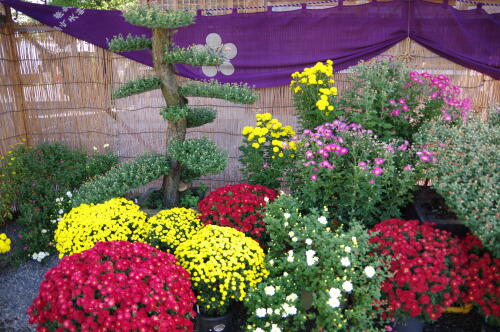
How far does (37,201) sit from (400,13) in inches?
154

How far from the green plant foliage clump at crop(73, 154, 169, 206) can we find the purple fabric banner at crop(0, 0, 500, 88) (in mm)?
1232

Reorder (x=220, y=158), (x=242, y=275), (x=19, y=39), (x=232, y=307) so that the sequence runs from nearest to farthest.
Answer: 1. (x=242, y=275)
2. (x=232, y=307)
3. (x=220, y=158)
4. (x=19, y=39)

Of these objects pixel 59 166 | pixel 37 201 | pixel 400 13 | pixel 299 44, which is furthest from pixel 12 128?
pixel 400 13

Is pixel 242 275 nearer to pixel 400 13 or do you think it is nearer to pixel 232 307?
pixel 232 307

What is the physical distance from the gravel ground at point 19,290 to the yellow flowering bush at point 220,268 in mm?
1282

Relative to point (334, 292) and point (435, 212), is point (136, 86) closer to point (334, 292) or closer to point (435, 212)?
point (334, 292)

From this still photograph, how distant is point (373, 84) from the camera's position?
11.0 feet

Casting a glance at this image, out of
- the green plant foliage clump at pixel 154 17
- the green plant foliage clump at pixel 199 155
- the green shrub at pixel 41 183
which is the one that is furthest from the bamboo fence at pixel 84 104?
the green plant foliage clump at pixel 154 17

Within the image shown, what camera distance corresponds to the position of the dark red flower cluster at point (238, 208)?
2.97 meters

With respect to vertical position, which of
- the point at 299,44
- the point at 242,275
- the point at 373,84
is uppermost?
the point at 299,44

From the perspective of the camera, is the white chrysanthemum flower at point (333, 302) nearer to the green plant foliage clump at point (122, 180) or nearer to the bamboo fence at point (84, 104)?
the green plant foliage clump at point (122, 180)

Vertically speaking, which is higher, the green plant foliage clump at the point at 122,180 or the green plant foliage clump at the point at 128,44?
the green plant foliage clump at the point at 128,44

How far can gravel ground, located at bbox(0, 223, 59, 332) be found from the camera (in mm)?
2850

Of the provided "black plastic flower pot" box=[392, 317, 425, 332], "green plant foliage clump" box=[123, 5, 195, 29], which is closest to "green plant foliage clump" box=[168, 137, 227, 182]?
"green plant foliage clump" box=[123, 5, 195, 29]
